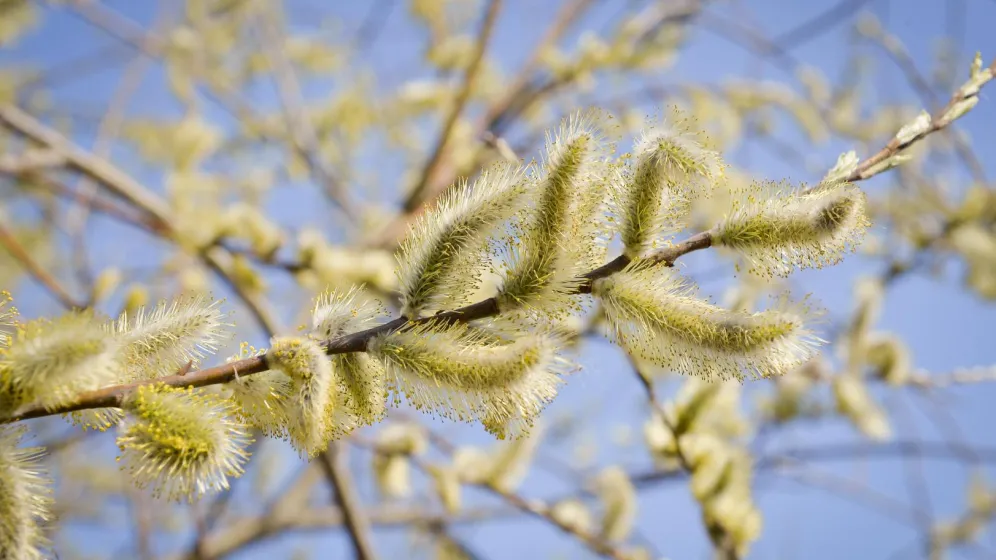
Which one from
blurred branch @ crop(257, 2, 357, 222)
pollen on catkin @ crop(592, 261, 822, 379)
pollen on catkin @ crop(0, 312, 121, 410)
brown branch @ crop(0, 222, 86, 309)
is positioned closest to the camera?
pollen on catkin @ crop(0, 312, 121, 410)

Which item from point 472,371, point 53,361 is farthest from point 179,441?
point 472,371

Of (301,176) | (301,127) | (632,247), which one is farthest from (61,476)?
(632,247)

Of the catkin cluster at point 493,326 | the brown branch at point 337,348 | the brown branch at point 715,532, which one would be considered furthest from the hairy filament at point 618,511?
the brown branch at point 337,348

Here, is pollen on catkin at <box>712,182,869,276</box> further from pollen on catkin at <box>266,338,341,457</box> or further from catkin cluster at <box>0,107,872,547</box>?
pollen on catkin at <box>266,338,341,457</box>

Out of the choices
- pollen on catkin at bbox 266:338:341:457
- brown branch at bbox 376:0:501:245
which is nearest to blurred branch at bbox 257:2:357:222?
brown branch at bbox 376:0:501:245

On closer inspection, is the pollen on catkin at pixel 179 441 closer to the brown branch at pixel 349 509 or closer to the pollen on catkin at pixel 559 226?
the pollen on catkin at pixel 559 226
